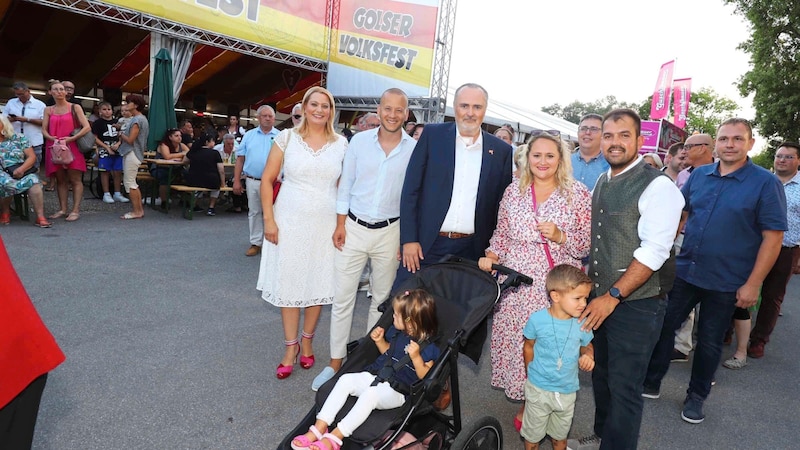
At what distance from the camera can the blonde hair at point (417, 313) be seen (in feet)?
8.38

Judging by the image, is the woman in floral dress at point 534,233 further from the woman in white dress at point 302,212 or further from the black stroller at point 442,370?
the woman in white dress at point 302,212

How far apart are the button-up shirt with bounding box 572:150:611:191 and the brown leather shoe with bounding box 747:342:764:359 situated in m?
2.26

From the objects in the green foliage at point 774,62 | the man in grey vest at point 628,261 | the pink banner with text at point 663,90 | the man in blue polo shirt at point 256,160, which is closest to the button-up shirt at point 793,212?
the man in grey vest at point 628,261

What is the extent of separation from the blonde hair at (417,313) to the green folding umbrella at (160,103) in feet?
26.8

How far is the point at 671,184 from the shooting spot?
2332mm

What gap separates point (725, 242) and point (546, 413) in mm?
1693

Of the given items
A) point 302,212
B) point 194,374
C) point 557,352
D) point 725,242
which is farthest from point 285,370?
point 725,242

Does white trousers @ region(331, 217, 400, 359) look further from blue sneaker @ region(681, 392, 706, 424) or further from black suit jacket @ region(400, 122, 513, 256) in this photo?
blue sneaker @ region(681, 392, 706, 424)

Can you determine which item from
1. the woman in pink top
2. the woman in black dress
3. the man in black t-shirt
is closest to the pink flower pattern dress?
the woman in pink top

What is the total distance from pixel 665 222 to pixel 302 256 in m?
2.22

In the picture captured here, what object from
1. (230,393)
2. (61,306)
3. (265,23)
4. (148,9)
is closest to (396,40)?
(265,23)

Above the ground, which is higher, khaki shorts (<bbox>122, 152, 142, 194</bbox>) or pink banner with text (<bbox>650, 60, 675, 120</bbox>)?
pink banner with text (<bbox>650, 60, 675, 120</bbox>)

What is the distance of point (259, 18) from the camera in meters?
12.3

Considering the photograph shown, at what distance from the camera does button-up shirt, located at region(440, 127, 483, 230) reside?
3062mm
